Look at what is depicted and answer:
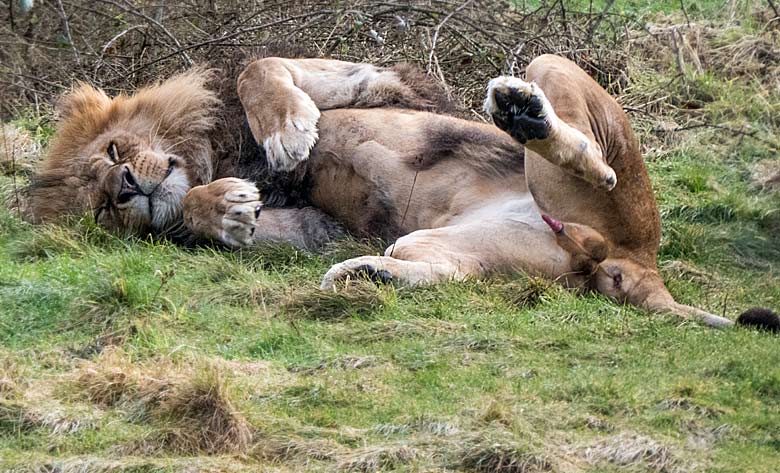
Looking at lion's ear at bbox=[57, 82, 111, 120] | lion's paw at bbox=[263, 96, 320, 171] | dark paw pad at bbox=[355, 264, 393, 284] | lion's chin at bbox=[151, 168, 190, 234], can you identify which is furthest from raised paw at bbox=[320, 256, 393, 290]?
lion's ear at bbox=[57, 82, 111, 120]

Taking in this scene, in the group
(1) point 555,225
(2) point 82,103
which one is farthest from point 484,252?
(2) point 82,103

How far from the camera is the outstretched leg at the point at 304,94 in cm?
557

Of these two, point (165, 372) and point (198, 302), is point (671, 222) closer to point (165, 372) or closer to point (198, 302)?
point (198, 302)

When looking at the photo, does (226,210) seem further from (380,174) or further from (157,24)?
(157,24)

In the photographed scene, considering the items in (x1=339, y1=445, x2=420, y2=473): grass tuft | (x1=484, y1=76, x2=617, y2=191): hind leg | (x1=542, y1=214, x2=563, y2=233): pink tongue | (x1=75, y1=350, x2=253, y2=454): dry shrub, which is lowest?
(x1=542, y1=214, x2=563, y2=233): pink tongue

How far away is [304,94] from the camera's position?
5.76 metres

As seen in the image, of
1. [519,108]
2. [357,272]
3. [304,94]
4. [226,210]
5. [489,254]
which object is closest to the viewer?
[519,108]

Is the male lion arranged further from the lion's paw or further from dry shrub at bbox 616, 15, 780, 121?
dry shrub at bbox 616, 15, 780, 121

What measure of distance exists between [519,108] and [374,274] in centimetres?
90

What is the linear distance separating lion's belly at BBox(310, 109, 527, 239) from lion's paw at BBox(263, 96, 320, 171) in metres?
0.16

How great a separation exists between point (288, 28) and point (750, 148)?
10.1ft

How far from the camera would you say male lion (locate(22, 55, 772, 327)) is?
16.4ft

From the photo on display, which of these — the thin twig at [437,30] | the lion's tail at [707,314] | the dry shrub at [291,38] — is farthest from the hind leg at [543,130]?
the dry shrub at [291,38]

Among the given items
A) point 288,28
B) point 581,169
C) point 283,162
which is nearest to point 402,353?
point 581,169
